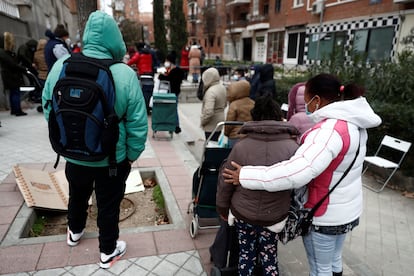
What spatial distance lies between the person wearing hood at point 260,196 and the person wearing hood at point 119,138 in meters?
0.71

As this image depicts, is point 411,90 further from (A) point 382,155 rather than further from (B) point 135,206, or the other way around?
(B) point 135,206

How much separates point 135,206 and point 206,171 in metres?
1.39

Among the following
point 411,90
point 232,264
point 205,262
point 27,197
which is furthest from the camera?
point 411,90

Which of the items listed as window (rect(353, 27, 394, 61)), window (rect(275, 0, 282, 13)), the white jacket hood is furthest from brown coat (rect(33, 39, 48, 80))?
window (rect(275, 0, 282, 13))

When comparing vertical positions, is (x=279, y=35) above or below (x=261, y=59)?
above

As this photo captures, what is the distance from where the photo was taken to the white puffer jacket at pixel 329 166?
1542mm

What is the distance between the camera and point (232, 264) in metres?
2.27

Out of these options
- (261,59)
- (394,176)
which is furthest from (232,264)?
(261,59)

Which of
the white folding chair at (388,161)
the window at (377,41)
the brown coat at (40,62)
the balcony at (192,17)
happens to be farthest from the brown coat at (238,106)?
the balcony at (192,17)

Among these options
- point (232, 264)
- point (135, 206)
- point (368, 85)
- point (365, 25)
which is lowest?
point (135, 206)

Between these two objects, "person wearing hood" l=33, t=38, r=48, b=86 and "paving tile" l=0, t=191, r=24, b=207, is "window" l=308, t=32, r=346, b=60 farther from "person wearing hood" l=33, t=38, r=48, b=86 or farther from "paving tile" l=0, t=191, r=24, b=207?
"paving tile" l=0, t=191, r=24, b=207

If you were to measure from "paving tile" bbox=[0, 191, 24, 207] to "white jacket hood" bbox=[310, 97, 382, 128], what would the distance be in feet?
10.1

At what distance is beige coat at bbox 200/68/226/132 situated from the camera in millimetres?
4293

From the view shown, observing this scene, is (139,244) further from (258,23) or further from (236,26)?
(236,26)
